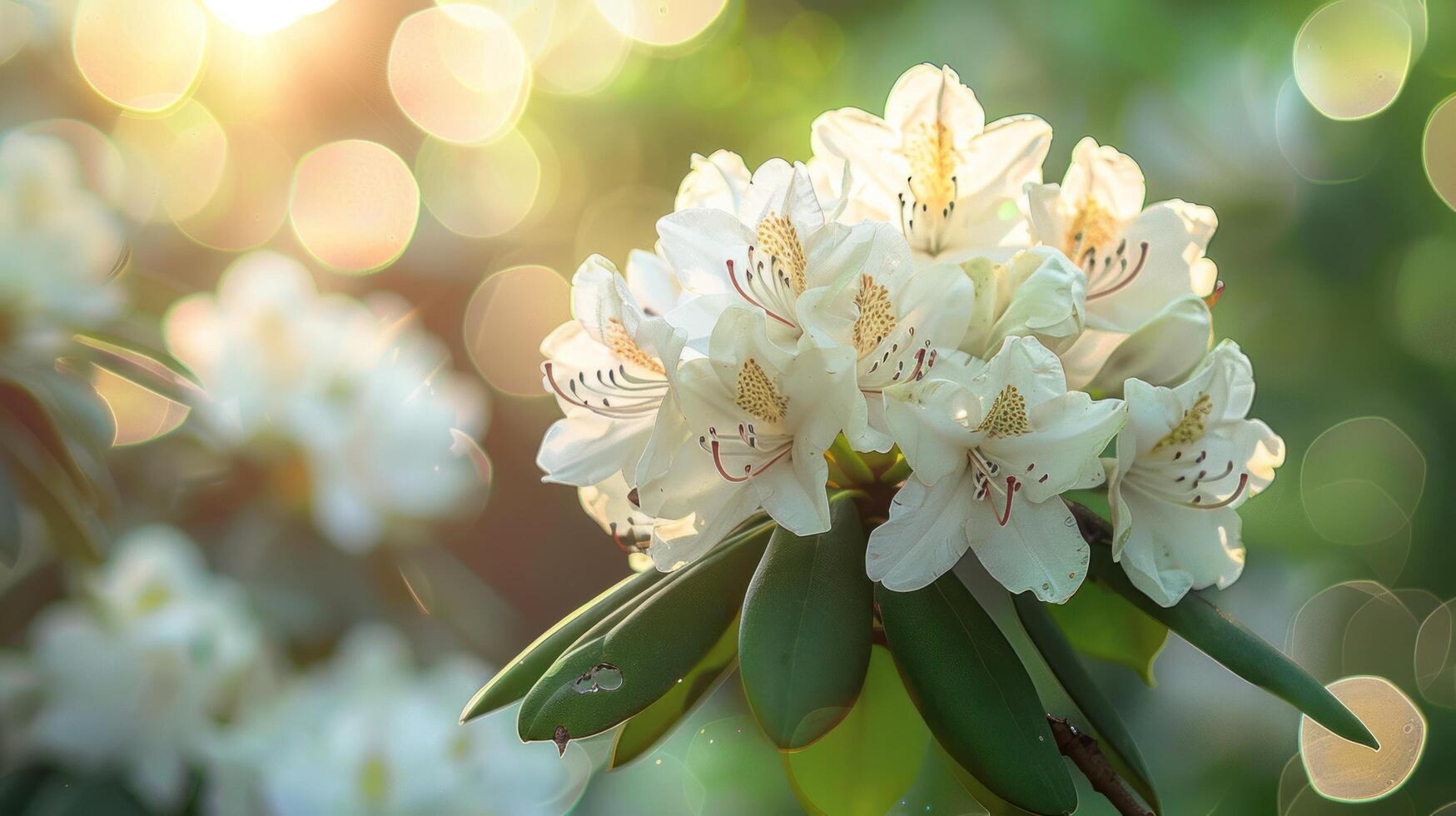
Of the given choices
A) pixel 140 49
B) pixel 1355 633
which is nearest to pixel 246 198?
pixel 140 49

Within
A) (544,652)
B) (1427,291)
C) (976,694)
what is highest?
(976,694)

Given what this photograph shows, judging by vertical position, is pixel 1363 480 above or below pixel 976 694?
below

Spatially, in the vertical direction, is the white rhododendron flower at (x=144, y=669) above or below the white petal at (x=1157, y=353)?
below

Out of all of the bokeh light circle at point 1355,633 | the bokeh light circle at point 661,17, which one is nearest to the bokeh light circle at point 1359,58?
the bokeh light circle at point 1355,633

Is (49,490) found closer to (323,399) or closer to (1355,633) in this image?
(323,399)

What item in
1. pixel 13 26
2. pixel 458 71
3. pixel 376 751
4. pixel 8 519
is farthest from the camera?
pixel 458 71

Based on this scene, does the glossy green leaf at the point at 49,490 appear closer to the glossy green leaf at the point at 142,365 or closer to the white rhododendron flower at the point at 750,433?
the glossy green leaf at the point at 142,365

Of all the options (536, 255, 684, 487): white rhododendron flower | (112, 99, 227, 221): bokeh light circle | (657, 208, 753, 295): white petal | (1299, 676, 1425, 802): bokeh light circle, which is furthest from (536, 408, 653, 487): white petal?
(112, 99, 227, 221): bokeh light circle

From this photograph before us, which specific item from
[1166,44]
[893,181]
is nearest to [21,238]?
[893,181]
